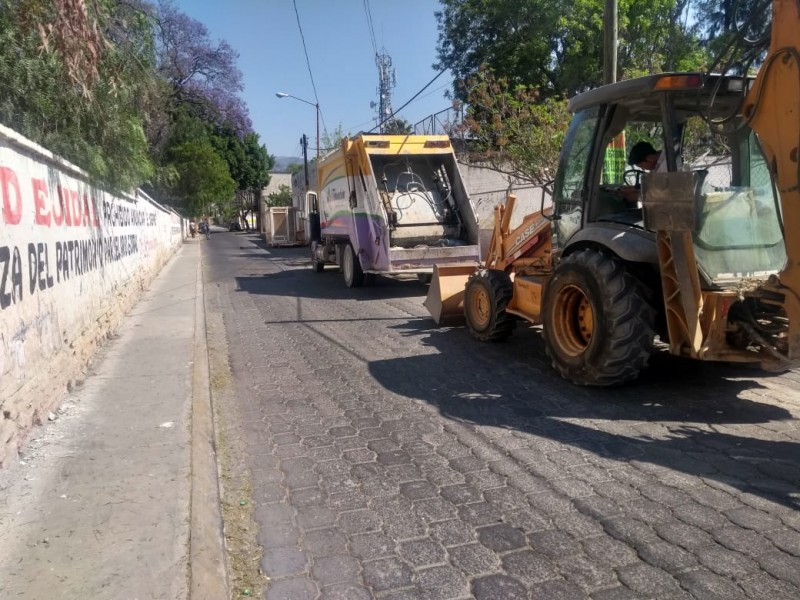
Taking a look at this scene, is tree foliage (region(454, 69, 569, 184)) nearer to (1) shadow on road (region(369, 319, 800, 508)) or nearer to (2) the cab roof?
(1) shadow on road (region(369, 319, 800, 508))

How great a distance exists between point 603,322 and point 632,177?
1.65m

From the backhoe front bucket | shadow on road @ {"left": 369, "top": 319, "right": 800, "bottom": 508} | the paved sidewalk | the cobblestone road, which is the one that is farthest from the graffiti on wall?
the backhoe front bucket

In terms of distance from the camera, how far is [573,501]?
12.2 feet

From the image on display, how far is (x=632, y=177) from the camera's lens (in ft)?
20.1

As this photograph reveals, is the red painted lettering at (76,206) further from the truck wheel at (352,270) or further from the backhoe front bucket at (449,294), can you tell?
the truck wheel at (352,270)

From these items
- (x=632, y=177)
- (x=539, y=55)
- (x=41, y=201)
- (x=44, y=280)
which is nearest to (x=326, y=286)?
(x=41, y=201)

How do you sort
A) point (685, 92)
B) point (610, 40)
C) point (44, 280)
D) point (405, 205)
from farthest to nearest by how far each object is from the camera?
point (405, 205), point (610, 40), point (44, 280), point (685, 92)

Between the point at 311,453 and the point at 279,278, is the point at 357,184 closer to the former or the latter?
the point at 279,278

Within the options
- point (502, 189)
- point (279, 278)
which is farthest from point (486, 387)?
point (502, 189)

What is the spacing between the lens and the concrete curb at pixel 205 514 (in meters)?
3.03

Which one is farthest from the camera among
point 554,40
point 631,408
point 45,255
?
point 554,40

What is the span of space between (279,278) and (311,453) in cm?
1354

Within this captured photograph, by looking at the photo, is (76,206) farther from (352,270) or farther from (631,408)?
(352,270)

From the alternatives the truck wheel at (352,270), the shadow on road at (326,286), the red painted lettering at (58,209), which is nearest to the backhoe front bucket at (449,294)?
the shadow on road at (326,286)
